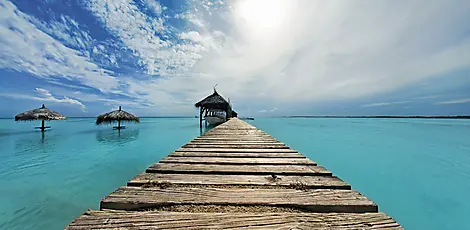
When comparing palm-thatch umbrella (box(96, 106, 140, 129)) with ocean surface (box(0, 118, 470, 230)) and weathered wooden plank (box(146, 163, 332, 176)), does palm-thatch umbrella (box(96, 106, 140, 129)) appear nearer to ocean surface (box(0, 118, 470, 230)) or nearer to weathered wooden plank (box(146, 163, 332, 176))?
ocean surface (box(0, 118, 470, 230))

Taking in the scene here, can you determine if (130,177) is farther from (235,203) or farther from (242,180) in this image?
(235,203)

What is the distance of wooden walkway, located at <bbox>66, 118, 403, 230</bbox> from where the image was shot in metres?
0.90

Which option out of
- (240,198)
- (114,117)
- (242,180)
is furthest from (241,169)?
(114,117)

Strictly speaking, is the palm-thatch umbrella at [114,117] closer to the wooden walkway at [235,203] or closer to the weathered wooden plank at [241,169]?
the weathered wooden plank at [241,169]

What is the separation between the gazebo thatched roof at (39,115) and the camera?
16562 mm

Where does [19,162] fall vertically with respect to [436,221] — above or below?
above

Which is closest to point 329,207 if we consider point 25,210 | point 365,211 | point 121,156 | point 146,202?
point 365,211

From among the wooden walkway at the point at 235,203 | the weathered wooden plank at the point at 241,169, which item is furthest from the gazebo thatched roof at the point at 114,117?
the wooden walkway at the point at 235,203

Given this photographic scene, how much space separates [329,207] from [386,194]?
6.04 m

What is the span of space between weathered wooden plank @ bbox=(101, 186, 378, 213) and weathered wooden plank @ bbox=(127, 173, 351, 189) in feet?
0.38

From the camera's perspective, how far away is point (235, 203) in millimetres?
1117

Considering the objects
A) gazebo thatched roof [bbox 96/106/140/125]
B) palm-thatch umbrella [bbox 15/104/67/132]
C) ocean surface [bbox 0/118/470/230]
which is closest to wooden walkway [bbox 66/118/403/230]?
ocean surface [bbox 0/118/470/230]

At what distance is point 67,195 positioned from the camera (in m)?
4.45

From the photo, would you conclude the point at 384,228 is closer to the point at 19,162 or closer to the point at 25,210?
the point at 25,210
